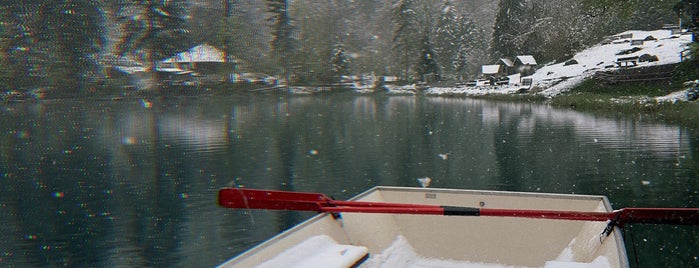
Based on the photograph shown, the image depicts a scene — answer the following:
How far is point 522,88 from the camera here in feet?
194

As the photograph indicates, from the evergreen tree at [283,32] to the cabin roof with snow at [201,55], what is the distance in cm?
3321

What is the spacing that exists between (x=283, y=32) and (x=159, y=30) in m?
77.3

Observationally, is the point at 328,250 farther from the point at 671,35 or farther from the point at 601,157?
A: the point at 671,35

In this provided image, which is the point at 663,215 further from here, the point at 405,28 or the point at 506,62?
the point at 405,28

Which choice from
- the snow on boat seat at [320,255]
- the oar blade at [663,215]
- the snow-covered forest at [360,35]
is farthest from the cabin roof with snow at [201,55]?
the oar blade at [663,215]

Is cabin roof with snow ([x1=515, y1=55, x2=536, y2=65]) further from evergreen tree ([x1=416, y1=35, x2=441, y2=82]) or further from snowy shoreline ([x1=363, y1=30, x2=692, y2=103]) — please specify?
evergreen tree ([x1=416, y1=35, x2=441, y2=82])

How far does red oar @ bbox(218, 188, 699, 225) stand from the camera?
4.94m

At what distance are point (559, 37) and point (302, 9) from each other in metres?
84.8

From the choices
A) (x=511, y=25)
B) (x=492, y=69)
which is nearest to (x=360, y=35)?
(x=511, y=25)

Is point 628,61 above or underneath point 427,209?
above

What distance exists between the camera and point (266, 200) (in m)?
5.91

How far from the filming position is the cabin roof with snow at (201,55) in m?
159

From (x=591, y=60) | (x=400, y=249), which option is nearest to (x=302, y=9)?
(x=591, y=60)

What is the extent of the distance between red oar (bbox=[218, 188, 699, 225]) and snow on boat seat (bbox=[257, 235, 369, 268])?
420mm
